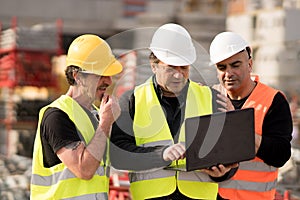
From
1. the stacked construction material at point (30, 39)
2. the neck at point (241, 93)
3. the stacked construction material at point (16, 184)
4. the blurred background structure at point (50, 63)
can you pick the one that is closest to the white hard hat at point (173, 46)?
the neck at point (241, 93)

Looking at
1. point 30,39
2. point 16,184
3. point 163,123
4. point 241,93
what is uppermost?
point 30,39

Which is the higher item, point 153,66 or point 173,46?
point 173,46

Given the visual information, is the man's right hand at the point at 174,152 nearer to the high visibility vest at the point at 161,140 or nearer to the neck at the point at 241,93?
the high visibility vest at the point at 161,140

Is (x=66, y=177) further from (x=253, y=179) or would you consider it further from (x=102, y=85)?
(x=253, y=179)

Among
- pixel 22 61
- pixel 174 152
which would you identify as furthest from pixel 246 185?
pixel 22 61

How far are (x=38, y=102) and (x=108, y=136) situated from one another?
16.7 m

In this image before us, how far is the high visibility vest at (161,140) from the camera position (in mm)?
4465

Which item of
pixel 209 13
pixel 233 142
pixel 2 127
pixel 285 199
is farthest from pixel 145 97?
pixel 209 13

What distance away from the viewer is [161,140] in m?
4.44

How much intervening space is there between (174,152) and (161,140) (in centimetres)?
23

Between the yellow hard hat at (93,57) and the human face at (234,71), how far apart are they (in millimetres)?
697

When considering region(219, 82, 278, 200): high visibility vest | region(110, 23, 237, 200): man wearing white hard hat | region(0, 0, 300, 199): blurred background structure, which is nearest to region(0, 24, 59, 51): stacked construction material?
region(0, 0, 300, 199): blurred background structure

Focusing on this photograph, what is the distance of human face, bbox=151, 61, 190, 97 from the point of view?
440 cm

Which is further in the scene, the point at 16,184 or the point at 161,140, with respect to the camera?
the point at 16,184
